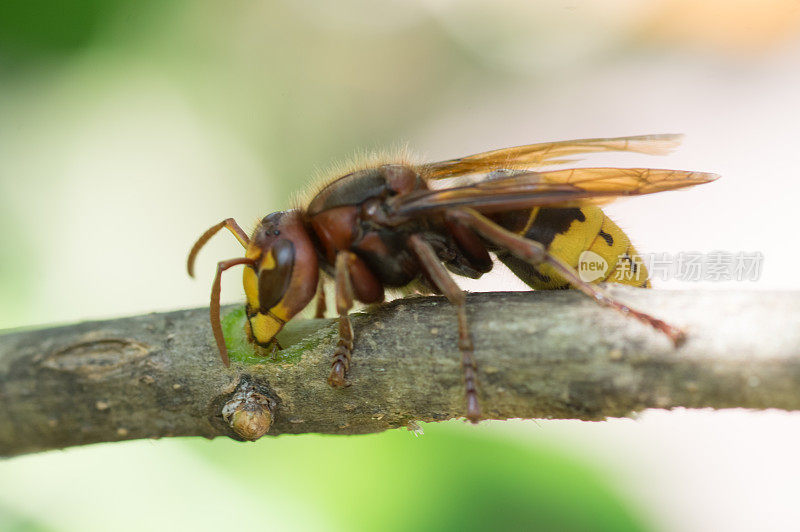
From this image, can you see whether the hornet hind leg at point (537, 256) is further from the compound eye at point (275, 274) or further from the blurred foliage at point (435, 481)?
the blurred foliage at point (435, 481)

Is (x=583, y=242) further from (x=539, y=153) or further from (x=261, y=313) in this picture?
(x=261, y=313)

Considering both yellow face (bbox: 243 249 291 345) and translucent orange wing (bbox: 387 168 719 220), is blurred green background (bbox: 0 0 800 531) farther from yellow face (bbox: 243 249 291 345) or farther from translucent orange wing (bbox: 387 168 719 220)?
yellow face (bbox: 243 249 291 345)

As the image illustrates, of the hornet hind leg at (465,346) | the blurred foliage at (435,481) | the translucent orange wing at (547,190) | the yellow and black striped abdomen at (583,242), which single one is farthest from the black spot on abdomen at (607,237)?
the blurred foliage at (435,481)

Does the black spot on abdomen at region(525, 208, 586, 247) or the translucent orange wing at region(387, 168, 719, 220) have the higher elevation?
the translucent orange wing at region(387, 168, 719, 220)

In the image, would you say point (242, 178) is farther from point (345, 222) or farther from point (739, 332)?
point (739, 332)

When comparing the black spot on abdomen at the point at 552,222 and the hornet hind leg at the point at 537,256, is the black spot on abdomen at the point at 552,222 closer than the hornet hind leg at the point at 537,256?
No

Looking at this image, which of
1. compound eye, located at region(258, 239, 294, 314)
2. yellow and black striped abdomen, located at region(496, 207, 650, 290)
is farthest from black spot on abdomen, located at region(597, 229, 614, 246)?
compound eye, located at region(258, 239, 294, 314)
